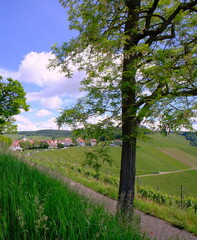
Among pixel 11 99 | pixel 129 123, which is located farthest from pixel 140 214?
pixel 11 99

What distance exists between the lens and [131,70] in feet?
17.2

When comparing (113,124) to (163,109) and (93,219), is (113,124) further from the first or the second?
(93,219)

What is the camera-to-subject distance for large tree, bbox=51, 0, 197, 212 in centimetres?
464

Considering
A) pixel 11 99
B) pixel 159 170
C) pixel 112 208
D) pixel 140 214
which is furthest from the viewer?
pixel 159 170

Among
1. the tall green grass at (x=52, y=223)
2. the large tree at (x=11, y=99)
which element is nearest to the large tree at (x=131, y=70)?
the tall green grass at (x=52, y=223)

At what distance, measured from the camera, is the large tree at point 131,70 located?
15.2 feet

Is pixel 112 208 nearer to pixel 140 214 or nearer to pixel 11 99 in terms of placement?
pixel 140 214

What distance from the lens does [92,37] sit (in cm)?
552

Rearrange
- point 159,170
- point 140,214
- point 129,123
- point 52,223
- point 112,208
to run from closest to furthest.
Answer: point 52,223 < point 112,208 < point 140,214 < point 129,123 < point 159,170

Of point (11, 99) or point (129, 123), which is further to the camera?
point (11, 99)

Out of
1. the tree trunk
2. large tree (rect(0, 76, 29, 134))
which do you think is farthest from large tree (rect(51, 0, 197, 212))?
large tree (rect(0, 76, 29, 134))

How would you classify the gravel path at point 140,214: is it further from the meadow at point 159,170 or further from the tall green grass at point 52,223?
the meadow at point 159,170

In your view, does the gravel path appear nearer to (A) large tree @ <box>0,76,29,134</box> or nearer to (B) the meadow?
(B) the meadow

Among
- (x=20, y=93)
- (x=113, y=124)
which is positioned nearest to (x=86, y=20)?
(x=113, y=124)
